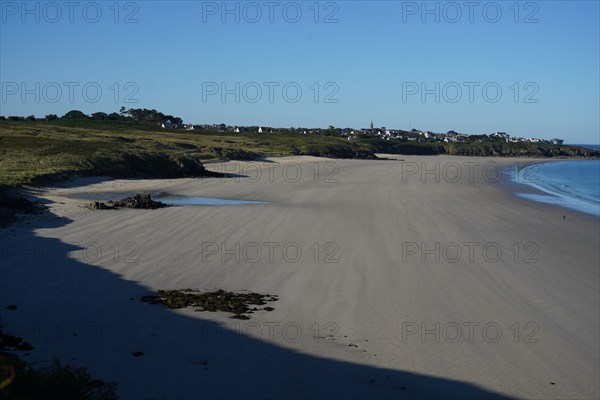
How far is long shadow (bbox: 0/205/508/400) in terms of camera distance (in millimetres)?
5961

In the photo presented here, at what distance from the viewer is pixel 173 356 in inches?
262

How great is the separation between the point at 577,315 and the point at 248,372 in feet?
19.1

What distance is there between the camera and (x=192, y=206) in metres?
20.7

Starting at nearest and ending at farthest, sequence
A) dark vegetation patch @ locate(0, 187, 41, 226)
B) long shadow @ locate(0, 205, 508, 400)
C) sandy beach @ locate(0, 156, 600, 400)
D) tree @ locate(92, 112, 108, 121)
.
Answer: long shadow @ locate(0, 205, 508, 400) < sandy beach @ locate(0, 156, 600, 400) < dark vegetation patch @ locate(0, 187, 41, 226) < tree @ locate(92, 112, 108, 121)

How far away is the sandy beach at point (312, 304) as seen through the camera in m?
6.42

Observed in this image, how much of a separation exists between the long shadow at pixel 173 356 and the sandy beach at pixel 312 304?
0.08ft

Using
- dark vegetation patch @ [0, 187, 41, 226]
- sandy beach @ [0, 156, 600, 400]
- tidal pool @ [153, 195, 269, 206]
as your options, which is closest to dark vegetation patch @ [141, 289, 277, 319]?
sandy beach @ [0, 156, 600, 400]

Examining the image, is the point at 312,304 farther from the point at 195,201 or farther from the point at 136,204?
the point at 195,201

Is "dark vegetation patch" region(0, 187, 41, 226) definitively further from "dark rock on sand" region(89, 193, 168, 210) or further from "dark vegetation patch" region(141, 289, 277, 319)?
"dark vegetation patch" region(141, 289, 277, 319)

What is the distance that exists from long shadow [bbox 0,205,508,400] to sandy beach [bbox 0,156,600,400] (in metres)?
0.02

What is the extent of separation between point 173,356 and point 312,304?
3010 millimetres

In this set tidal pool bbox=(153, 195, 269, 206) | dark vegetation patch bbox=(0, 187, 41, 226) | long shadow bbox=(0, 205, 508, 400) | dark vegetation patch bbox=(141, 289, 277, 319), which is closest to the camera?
long shadow bbox=(0, 205, 508, 400)

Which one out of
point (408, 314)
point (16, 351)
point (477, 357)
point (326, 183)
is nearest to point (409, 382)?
point (477, 357)

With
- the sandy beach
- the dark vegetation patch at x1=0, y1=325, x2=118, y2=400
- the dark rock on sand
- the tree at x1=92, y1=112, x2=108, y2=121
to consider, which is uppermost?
the tree at x1=92, y1=112, x2=108, y2=121
